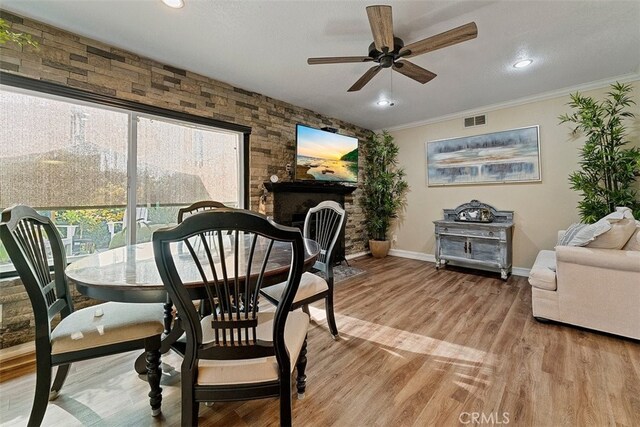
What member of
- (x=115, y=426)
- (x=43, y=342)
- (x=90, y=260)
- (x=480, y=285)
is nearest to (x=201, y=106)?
(x=90, y=260)

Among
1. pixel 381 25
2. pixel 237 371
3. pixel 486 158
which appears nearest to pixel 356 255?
pixel 486 158

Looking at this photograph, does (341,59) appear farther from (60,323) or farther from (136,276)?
(60,323)

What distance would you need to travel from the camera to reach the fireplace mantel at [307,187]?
3.62 meters

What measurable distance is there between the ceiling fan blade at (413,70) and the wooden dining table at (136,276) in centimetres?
183

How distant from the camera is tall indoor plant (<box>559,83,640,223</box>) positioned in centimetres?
287

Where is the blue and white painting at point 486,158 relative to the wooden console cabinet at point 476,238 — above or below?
above

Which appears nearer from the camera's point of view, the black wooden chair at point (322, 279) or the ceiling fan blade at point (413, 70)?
the black wooden chair at point (322, 279)

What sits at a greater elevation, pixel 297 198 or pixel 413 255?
pixel 297 198

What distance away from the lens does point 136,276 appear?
1.17m

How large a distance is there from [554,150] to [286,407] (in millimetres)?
4521

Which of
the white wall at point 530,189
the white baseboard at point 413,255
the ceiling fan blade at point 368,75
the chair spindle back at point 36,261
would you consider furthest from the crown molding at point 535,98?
the chair spindle back at point 36,261

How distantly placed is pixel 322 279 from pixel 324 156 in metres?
2.51

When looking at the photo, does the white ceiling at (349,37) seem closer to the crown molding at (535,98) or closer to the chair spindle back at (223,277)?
the crown molding at (535,98)

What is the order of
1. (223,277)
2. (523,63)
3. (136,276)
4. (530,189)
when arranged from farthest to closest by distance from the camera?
(530,189) < (523,63) < (136,276) < (223,277)
